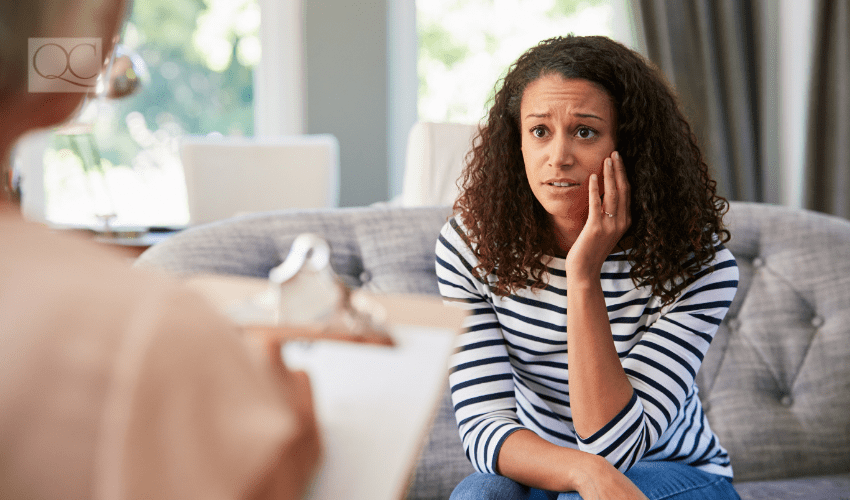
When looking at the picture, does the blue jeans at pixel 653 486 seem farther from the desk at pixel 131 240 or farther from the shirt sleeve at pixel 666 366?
the desk at pixel 131 240

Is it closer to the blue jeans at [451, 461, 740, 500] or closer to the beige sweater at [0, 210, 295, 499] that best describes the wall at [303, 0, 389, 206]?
the blue jeans at [451, 461, 740, 500]

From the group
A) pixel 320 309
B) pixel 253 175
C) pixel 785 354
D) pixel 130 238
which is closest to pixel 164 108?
pixel 253 175

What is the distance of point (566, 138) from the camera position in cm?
98

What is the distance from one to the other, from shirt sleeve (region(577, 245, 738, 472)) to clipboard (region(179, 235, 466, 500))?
61cm

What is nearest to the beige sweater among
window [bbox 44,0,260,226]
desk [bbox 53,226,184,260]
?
desk [bbox 53,226,184,260]

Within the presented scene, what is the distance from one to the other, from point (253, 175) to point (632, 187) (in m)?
1.96

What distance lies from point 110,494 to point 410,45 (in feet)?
12.3

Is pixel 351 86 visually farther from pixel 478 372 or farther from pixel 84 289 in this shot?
pixel 84 289

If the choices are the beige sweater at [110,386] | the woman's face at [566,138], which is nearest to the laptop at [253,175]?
the woman's face at [566,138]

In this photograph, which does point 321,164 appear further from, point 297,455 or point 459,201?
point 297,455

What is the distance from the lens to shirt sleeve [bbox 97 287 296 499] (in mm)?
230

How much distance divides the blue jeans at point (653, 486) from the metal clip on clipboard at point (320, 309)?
0.63m

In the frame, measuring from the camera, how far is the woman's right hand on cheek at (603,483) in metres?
0.85

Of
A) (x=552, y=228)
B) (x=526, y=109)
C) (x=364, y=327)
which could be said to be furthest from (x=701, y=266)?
(x=364, y=327)
